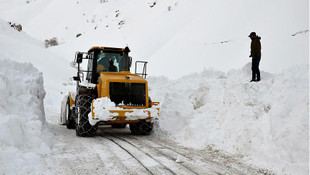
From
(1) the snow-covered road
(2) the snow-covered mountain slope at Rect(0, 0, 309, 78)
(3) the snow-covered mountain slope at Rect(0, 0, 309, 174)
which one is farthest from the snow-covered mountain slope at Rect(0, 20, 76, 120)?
(1) the snow-covered road

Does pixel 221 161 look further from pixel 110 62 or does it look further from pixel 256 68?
pixel 110 62

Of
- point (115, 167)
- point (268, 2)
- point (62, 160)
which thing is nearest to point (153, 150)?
point (115, 167)

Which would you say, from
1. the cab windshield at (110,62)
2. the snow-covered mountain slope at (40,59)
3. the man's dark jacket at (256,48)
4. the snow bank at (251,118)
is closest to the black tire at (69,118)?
the cab windshield at (110,62)

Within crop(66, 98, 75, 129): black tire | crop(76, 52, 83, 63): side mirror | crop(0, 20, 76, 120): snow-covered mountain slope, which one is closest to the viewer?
crop(76, 52, 83, 63): side mirror

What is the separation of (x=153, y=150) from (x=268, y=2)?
14180mm

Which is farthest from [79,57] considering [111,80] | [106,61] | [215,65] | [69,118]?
[215,65]

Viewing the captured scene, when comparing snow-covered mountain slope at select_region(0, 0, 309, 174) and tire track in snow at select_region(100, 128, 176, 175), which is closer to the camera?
tire track in snow at select_region(100, 128, 176, 175)

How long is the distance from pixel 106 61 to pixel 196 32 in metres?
12.4

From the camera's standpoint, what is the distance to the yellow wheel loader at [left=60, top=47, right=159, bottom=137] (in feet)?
24.3

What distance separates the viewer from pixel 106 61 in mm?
8922

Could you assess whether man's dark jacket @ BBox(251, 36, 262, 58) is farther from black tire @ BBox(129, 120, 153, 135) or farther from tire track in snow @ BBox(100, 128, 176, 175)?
tire track in snow @ BBox(100, 128, 176, 175)

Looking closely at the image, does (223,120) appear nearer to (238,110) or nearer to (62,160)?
(238,110)

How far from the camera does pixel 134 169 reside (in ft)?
15.9

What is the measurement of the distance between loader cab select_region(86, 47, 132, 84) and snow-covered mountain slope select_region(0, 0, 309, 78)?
650 cm
